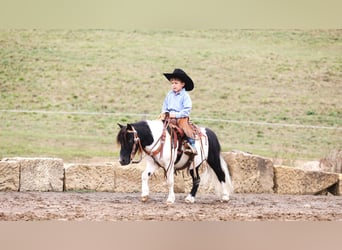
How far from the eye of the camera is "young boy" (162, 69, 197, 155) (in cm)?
904

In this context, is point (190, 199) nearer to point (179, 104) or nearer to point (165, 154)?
point (165, 154)

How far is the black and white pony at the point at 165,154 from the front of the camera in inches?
344

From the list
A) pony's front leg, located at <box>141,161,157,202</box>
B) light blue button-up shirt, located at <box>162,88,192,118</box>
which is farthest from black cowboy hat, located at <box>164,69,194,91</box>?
pony's front leg, located at <box>141,161,157,202</box>

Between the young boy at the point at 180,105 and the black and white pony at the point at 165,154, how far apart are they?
0.13 meters

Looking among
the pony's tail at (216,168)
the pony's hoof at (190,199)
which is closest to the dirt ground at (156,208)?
the pony's hoof at (190,199)

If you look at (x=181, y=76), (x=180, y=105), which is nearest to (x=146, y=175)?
(x=180, y=105)

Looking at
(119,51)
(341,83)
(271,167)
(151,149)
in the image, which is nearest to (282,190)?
(271,167)

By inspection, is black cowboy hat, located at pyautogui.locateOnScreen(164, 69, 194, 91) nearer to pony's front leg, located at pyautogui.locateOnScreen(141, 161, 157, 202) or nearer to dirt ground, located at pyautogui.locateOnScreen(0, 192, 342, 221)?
pony's front leg, located at pyautogui.locateOnScreen(141, 161, 157, 202)

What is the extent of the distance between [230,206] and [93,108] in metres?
10.2

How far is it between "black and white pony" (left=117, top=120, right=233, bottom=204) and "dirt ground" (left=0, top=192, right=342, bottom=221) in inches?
8.8

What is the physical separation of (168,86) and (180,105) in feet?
37.8

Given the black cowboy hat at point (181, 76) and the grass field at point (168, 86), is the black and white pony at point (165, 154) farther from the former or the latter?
the grass field at point (168, 86)

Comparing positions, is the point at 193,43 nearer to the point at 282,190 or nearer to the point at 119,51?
the point at 119,51

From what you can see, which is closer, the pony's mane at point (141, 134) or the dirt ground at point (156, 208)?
the dirt ground at point (156, 208)
